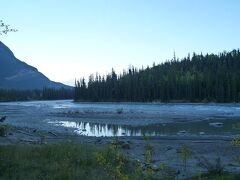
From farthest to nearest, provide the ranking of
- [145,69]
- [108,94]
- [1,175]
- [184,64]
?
[145,69], [184,64], [108,94], [1,175]

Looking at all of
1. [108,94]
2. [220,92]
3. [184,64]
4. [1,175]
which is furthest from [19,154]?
[184,64]

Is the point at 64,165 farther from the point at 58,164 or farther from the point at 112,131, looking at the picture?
the point at 112,131

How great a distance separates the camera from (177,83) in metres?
139

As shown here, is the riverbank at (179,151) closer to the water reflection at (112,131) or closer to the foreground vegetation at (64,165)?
the foreground vegetation at (64,165)

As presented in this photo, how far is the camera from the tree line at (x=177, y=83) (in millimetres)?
125500

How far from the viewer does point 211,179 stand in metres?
14.2

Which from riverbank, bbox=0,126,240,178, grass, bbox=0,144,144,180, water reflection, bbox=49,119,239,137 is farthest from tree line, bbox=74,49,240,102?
grass, bbox=0,144,144,180

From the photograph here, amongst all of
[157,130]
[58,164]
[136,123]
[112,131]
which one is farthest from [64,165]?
[136,123]

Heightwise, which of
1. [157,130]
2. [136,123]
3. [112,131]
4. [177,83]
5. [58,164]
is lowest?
[112,131]

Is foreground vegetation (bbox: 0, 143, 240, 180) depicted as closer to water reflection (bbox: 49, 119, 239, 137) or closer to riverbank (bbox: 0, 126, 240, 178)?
riverbank (bbox: 0, 126, 240, 178)

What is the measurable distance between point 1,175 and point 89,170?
3.27 m

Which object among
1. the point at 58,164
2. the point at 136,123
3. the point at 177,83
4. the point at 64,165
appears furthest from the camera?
the point at 177,83

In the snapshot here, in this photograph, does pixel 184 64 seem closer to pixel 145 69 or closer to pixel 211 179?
pixel 145 69

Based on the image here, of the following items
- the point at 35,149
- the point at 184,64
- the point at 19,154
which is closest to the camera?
the point at 19,154
